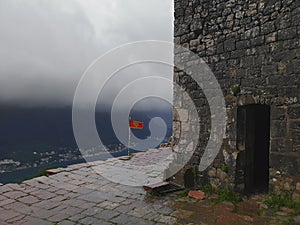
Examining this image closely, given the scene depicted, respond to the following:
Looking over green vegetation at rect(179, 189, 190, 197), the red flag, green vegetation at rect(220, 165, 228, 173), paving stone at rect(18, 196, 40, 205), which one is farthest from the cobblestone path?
the red flag

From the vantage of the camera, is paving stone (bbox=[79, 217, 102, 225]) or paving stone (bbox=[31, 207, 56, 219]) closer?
paving stone (bbox=[79, 217, 102, 225])

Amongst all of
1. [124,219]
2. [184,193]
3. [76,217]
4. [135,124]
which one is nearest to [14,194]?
[76,217]

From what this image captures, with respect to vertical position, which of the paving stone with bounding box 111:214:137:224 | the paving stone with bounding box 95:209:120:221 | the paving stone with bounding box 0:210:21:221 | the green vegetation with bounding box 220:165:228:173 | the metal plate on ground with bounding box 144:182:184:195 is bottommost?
the paving stone with bounding box 0:210:21:221

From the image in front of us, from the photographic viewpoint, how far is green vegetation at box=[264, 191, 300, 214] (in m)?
3.68

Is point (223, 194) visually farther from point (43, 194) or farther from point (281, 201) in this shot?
point (43, 194)

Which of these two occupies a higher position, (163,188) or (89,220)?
(163,188)

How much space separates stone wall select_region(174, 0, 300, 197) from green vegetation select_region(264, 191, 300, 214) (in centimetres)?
11

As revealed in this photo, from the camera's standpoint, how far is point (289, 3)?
147 inches

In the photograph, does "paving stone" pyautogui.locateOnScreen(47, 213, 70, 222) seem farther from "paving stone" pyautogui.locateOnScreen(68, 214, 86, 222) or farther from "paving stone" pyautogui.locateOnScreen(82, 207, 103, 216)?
"paving stone" pyautogui.locateOnScreen(82, 207, 103, 216)

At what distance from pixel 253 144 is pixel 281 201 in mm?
1195

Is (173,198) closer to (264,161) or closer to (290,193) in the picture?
(290,193)

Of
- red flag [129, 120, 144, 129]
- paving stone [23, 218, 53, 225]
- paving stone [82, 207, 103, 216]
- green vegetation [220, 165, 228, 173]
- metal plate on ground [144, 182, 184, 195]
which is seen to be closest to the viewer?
paving stone [23, 218, 53, 225]

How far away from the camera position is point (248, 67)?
13.9ft

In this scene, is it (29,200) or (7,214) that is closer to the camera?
(7,214)
